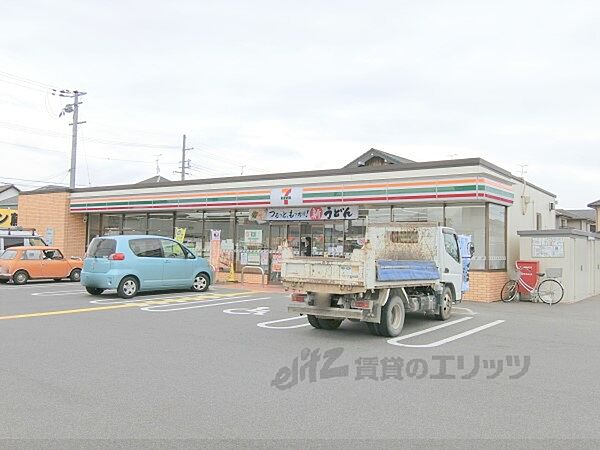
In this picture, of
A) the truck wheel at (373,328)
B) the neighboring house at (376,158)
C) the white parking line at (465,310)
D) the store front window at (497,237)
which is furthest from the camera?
the neighboring house at (376,158)

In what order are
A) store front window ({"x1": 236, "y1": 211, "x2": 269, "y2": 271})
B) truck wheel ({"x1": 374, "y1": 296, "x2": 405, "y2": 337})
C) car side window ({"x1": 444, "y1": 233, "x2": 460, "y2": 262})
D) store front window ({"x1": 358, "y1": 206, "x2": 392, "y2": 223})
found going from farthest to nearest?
store front window ({"x1": 236, "y1": 211, "x2": 269, "y2": 271}), store front window ({"x1": 358, "y1": 206, "x2": 392, "y2": 223}), car side window ({"x1": 444, "y1": 233, "x2": 460, "y2": 262}), truck wheel ({"x1": 374, "y1": 296, "x2": 405, "y2": 337})

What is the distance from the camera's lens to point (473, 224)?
17.4 m

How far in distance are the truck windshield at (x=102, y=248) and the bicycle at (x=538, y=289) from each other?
11.8 meters

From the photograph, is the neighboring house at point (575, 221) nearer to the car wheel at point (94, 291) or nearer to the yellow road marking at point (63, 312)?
the car wheel at point (94, 291)

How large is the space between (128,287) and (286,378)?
997 cm

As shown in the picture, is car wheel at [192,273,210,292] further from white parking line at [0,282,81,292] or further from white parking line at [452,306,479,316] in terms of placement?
white parking line at [452,306,479,316]

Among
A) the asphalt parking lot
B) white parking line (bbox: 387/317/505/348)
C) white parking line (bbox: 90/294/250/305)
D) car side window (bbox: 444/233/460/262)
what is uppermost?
car side window (bbox: 444/233/460/262)

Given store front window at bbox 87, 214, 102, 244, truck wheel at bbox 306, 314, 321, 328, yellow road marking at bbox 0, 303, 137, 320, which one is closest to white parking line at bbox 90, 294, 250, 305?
yellow road marking at bbox 0, 303, 137, 320

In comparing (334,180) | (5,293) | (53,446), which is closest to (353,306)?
(53,446)

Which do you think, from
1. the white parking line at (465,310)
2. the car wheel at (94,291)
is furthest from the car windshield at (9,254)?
the white parking line at (465,310)

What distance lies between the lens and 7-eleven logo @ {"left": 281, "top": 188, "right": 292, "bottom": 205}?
2055cm

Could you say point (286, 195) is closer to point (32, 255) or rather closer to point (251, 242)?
point (251, 242)

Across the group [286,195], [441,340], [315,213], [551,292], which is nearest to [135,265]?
[286,195]

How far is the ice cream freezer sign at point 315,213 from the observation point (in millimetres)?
19595
